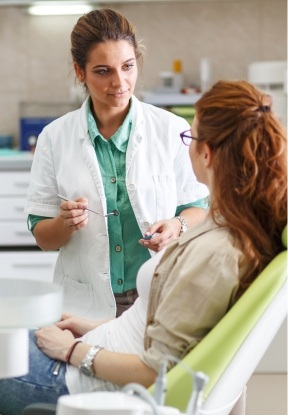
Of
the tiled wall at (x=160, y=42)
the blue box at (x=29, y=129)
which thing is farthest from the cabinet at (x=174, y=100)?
the blue box at (x=29, y=129)

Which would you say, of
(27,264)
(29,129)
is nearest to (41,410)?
(27,264)

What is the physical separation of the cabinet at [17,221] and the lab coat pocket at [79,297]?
1.95m

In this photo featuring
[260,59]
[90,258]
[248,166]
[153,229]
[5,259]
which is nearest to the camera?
[248,166]

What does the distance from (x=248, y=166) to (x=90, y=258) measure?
0.76 metres

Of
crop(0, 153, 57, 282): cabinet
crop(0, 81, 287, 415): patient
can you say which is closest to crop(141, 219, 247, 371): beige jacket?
crop(0, 81, 287, 415): patient

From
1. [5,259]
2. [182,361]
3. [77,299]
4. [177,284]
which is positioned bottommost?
[5,259]

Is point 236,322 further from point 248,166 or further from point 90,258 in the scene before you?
point 90,258

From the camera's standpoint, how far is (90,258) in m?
2.29

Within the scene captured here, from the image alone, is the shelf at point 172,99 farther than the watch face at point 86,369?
Yes

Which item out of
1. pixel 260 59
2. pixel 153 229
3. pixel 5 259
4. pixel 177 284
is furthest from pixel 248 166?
pixel 260 59

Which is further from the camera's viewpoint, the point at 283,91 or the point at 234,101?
the point at 283,91

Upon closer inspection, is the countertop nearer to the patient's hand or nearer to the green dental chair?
the patient's hand

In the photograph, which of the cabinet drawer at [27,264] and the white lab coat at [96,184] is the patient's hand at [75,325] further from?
the cabinet drawer at [27,264]

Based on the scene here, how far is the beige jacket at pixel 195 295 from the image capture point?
5.18 ft
